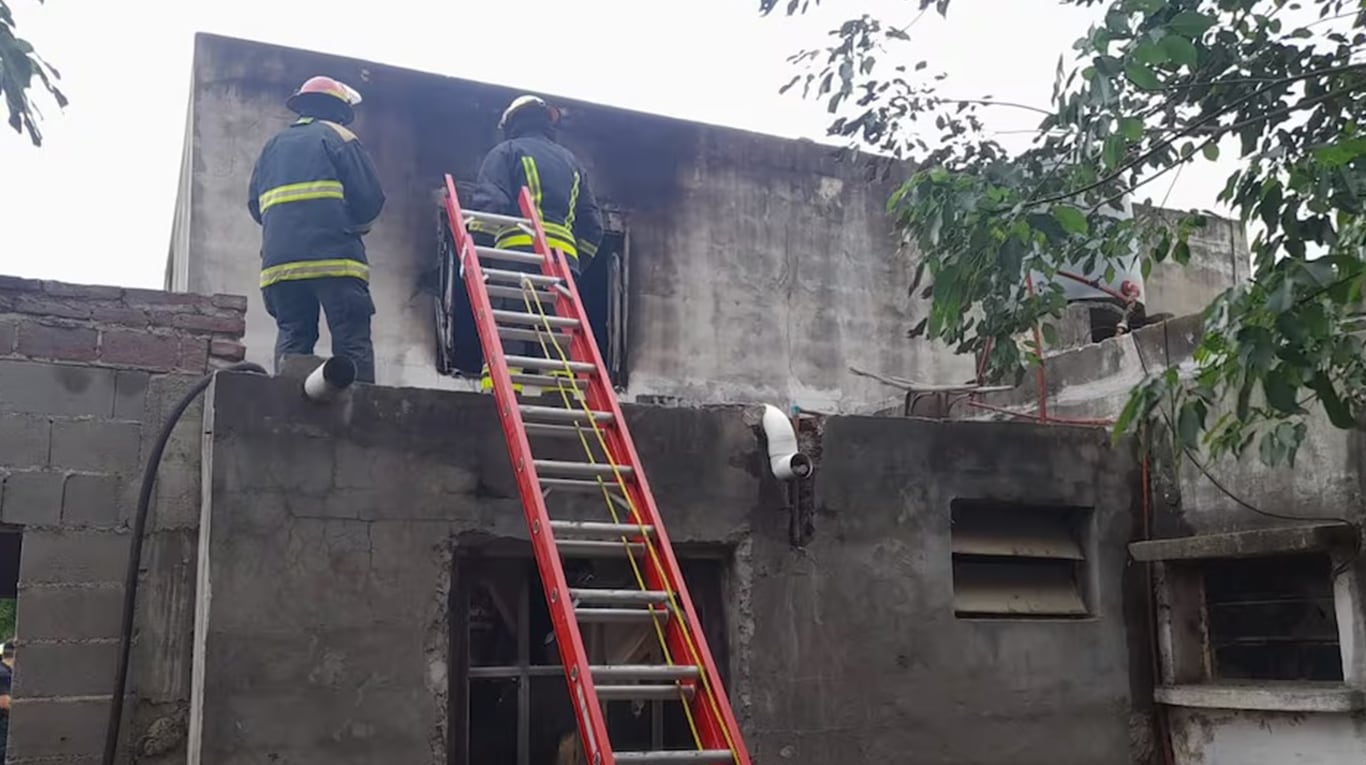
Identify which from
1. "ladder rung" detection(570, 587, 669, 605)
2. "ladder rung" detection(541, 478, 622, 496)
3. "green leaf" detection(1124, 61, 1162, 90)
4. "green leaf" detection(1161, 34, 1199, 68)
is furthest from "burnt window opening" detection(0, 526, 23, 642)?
"green leaf" detection(1161, 34, 1199, 68)

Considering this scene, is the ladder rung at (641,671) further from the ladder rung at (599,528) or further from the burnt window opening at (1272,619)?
the burnt window opening at (1272,619)

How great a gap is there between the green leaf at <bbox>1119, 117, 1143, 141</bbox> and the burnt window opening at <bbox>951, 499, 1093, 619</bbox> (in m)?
2.66

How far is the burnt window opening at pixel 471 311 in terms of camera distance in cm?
866

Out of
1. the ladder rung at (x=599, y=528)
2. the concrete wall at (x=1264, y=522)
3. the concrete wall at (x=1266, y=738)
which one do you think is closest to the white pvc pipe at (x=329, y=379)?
the ladder rung at (x=599, y=528)

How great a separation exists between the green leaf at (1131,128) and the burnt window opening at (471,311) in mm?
4389

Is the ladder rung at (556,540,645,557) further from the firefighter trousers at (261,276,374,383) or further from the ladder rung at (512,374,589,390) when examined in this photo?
the firefighter trousers at (261,276,374,383)

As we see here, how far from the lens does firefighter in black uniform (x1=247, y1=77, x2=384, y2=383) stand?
19.3ft

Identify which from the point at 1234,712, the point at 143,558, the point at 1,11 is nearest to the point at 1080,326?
the point at 1234,712

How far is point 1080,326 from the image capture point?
973 cm

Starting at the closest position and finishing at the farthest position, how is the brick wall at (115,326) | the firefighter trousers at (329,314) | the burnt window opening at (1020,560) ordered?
the brick wall at (115,326), the firefighter trousers at (329,314), the burnt window opening at (1020,560)

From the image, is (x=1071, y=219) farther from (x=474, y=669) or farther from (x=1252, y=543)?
(x=474, y=669)

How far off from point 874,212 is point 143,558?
656 centimetres

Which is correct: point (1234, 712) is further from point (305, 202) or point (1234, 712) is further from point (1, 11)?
point (1, 11)

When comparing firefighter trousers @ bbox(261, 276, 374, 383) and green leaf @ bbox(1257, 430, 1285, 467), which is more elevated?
firefighter trousers @ bbox(261, 276, 374, 383)
